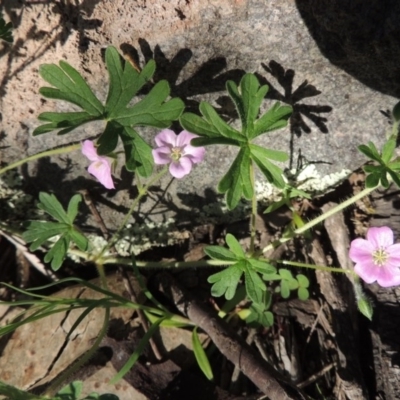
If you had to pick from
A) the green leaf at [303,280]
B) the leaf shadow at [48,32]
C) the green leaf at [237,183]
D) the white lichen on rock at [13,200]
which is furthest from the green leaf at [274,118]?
the white lichen on rock at [13,200]

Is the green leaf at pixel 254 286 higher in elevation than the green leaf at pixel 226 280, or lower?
lower

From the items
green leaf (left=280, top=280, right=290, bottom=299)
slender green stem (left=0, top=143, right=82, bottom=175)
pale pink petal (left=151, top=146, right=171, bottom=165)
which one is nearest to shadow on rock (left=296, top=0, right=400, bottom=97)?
pale pink petal (left=151, top=146, right=171, bottom=165)

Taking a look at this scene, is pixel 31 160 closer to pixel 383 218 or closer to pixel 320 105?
pixel 320 105

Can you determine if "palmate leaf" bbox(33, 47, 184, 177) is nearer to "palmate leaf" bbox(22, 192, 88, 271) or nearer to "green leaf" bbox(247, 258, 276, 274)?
"palmate leaf" bbox(22, 192, 88, 271)

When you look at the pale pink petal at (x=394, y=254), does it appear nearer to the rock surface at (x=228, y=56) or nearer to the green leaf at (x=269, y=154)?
the rock surface at (x=228, y=56)

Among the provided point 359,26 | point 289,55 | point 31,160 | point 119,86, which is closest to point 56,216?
point 31,160

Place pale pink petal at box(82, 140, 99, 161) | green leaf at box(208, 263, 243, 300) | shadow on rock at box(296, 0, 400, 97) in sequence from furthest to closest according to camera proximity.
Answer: pale pink petal at box(82, 140, 99, 161), green leaf at box(208, 263, 243, 300), shadow on rock at box(296, 0, 400, 97)
